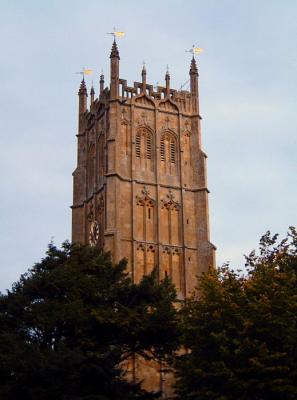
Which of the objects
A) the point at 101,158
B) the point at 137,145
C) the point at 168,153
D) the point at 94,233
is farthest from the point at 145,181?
the point at 94,233

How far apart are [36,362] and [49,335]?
298cm

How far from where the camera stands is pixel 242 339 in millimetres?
34906

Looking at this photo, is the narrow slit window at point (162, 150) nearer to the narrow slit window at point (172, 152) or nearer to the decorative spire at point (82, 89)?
the narrow slit window at point (172, 152)

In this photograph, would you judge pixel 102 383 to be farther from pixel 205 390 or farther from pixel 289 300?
pixel 289 300

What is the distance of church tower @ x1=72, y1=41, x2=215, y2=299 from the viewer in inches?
2675

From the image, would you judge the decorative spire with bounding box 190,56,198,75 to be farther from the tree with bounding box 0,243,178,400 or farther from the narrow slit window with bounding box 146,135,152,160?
the tree with bounding box 0,243,178,400

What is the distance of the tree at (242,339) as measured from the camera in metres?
33.8

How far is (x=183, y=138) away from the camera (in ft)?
244

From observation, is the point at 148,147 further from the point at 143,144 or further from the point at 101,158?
the point at 101,158

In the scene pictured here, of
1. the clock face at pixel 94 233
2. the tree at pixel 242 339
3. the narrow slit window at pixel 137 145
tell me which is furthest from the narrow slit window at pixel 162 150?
the tree at pixel 242 339

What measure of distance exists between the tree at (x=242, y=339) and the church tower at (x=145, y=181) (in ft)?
91.2

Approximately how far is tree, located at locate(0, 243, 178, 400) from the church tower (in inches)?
929

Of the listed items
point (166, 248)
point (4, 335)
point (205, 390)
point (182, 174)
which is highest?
point (182, 174)

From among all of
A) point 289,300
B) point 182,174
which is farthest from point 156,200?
point 289,300
